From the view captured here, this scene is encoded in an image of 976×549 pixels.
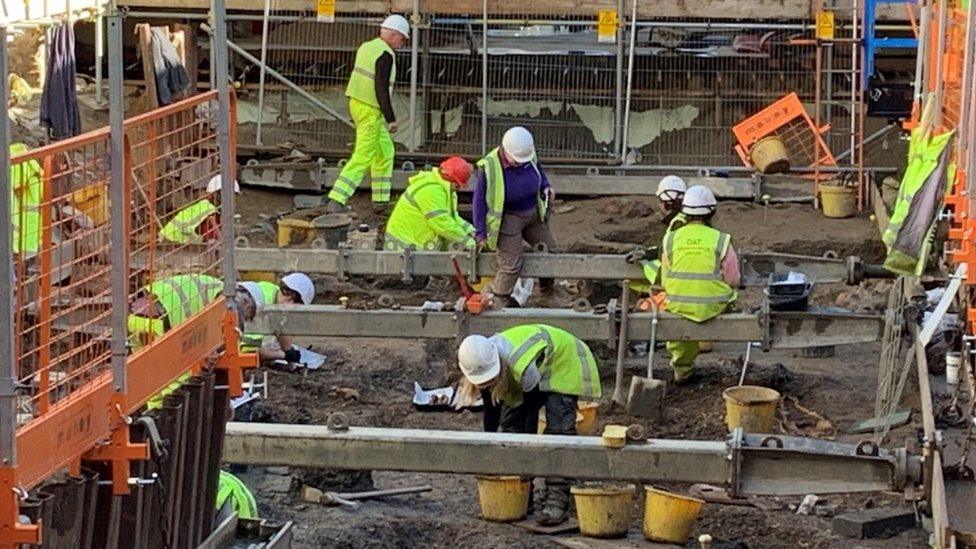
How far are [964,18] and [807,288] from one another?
2.19 meters

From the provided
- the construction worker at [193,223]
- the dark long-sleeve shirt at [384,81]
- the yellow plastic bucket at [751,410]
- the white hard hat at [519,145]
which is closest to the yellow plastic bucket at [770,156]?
the dark long-sleeve shirt at [384,81]

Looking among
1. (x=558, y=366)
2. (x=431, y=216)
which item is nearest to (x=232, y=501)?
(x=558, y=366)

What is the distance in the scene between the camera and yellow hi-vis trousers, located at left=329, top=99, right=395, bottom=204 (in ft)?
60.3

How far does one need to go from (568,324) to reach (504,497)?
253cm

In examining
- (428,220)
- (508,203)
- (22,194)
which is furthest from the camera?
(428,220)

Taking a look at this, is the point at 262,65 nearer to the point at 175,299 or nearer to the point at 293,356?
the point at 293,356

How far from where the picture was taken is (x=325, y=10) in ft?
68.9

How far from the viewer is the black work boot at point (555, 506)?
10.5m

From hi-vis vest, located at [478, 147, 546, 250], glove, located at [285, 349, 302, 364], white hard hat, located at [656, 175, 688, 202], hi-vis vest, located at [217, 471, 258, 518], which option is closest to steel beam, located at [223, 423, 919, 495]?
hi-vis vest, located at [217, 471, 258, 518]

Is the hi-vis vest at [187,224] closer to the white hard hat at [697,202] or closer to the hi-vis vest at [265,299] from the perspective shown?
the hi-vis vest at [265,299]

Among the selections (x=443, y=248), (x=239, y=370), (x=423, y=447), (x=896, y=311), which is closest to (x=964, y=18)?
(x=896, y=311)

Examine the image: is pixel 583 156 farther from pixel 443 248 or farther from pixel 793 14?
pixel 443 248

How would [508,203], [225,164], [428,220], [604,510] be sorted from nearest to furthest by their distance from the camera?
[225,164], [604,510], [508,203], [428,220]

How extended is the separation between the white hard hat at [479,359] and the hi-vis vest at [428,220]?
4768 millimetres
